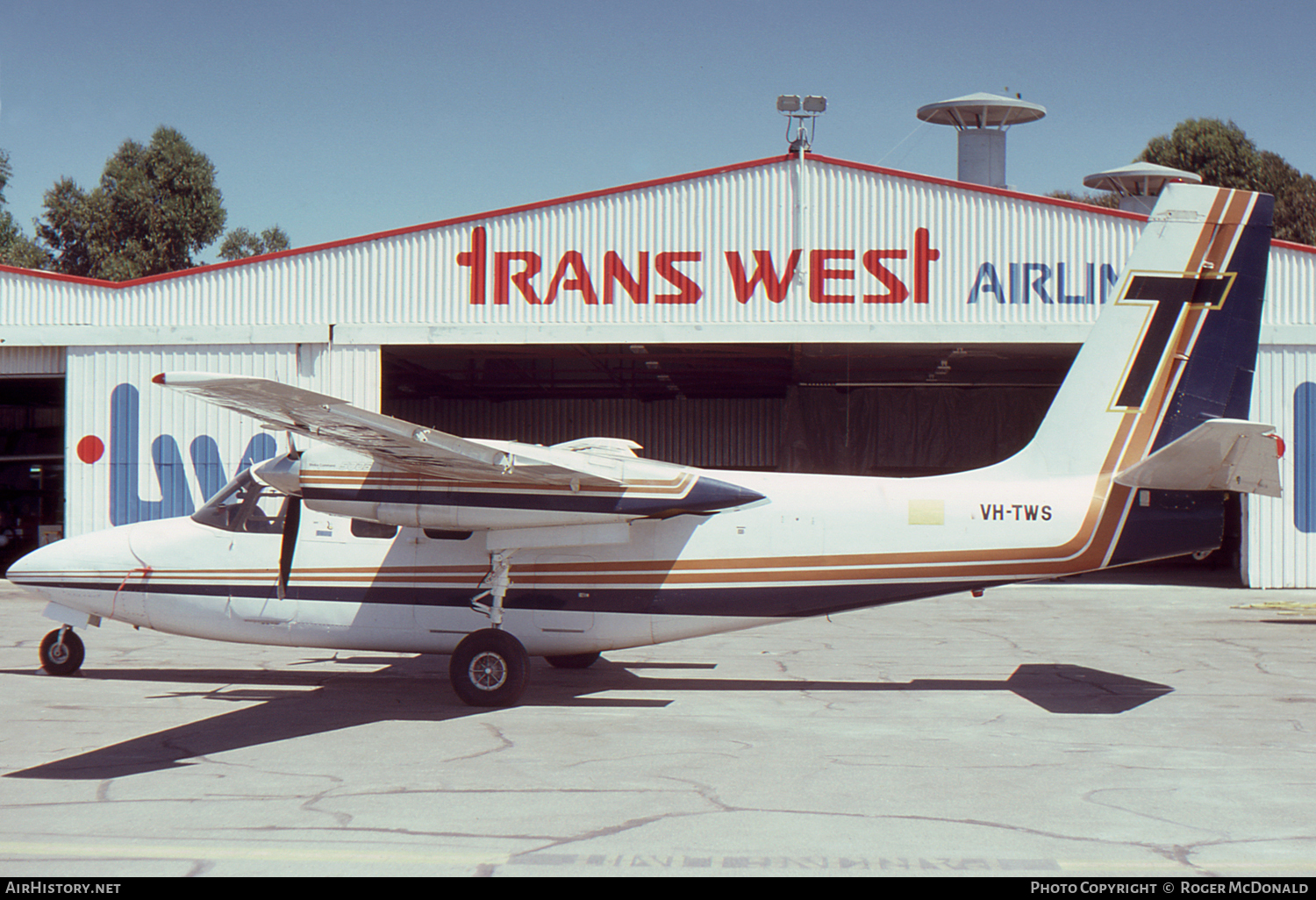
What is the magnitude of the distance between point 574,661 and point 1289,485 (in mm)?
17659

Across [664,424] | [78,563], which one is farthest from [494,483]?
[664,424]

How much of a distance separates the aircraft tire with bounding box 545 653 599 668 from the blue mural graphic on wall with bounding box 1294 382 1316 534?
17.5 meters

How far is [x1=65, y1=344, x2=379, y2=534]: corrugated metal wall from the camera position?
76.4 feet

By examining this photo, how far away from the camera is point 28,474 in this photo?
32.3 meters

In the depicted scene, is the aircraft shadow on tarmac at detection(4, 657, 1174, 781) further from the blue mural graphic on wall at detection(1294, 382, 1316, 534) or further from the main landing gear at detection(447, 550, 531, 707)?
the blue mural graphic on wall at detection(1294, 382, 1316, 534)

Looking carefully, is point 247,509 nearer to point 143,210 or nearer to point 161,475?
point 161,475

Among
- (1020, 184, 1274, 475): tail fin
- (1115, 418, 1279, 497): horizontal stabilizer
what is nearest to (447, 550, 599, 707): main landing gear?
(1020, 184, 1274, 475): tail fin

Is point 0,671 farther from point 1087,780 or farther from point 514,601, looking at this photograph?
point 1087,780

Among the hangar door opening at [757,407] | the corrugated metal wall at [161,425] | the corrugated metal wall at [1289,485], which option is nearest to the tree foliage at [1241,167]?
the hangar door opening at [757,407]

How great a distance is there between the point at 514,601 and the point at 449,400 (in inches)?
1157

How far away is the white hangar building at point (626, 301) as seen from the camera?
2280cm

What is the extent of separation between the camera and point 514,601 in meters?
11.1

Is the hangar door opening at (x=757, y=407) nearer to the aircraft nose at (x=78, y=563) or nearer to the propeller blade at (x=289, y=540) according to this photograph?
the aircraft nose at (x=78, y=563)

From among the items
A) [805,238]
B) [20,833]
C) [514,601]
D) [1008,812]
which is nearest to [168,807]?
[20,833]
